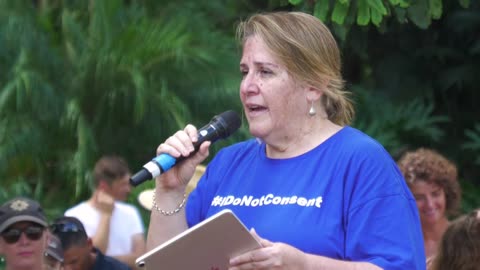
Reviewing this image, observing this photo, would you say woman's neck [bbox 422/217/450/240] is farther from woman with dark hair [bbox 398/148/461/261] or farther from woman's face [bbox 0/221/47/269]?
woman's face [bbox 0/221/47/269]

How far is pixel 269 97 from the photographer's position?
127 inches

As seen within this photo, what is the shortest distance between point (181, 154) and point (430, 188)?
2.43 m

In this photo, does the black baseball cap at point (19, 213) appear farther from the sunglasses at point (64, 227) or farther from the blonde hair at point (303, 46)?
the blonde hair at point (303, 46)

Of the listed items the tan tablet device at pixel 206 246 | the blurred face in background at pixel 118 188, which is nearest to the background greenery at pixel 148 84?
the blurred face in background at pixel 118 188

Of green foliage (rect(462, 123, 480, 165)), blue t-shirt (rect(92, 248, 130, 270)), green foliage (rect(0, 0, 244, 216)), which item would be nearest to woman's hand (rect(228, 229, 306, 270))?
blue t-shirt (rect(92, 248, 130, 270))

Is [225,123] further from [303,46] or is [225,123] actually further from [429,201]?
[429,201]

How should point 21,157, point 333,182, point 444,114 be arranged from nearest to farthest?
1. point 333,182
2. point 21,157
3. point 444,114

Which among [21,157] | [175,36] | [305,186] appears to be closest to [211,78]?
[175,36]

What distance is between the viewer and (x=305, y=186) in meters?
3.17

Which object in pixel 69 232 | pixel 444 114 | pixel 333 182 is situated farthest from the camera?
pixel 444 114

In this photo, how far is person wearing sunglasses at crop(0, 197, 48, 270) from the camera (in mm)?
4820

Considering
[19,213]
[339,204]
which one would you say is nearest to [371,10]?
[19,213]

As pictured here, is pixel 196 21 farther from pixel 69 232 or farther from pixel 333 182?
pixel 333 182

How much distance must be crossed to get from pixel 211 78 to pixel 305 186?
16.0ft
